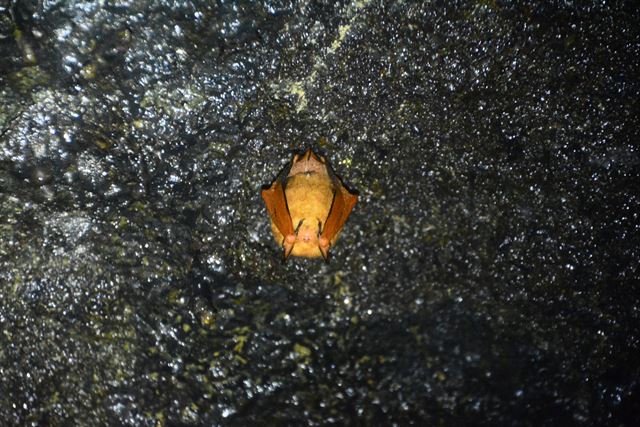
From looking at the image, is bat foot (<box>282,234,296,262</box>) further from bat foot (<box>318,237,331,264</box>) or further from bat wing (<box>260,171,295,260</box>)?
bat foot (<box>318,237,331,264</box>)

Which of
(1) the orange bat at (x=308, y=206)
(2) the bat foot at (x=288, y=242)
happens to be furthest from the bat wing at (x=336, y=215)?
(2) the bat foot at (x=288, y=242)

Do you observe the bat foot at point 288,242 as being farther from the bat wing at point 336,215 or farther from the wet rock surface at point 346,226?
the wet rock surface at point 346,226

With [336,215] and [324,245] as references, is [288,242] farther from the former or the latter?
[336,215]

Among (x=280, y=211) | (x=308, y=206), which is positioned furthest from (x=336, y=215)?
(x=280, y=211)

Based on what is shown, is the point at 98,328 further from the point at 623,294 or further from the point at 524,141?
the point at 623,294

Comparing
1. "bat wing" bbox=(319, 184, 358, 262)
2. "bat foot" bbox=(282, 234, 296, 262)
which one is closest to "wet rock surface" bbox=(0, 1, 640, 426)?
"bat wing" bbox=(319, 184, 358, 262)

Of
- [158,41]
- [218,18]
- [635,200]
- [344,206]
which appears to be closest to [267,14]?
[218,18]
